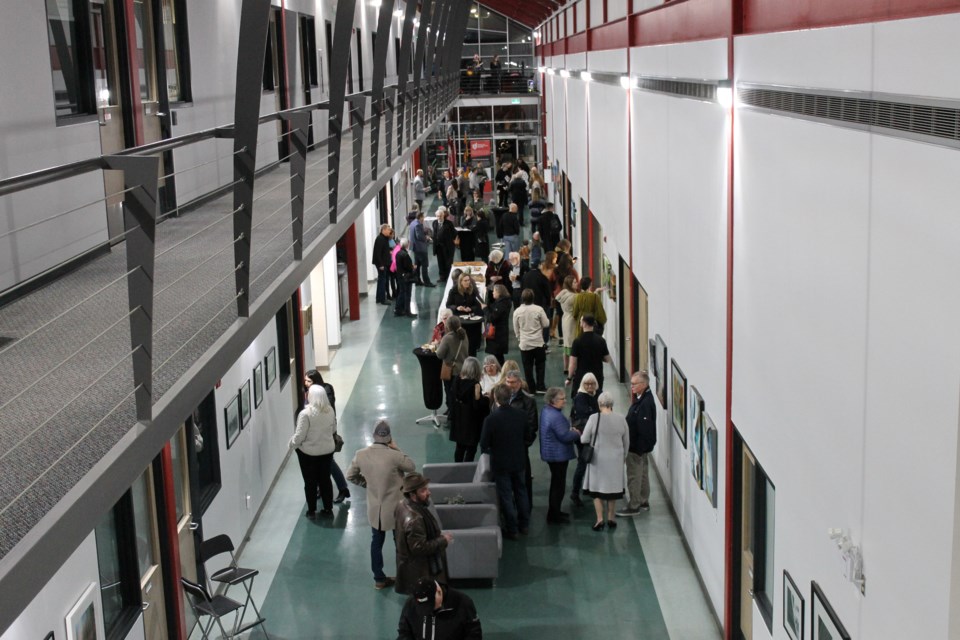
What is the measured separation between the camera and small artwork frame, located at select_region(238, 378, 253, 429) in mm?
9914

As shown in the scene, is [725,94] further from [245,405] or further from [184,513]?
[245,405]

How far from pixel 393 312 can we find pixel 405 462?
10889 millimetres

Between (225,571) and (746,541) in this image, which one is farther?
(225,571)

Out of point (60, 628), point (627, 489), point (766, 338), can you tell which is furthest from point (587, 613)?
point (60, 628)

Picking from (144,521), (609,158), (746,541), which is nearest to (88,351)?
(144,521)

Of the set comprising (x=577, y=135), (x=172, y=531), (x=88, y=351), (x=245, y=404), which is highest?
(x=577, y=135)

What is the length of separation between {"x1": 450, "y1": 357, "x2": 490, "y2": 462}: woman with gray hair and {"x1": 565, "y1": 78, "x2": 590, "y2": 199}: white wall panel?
864 cm

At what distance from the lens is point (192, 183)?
9453 millimetres

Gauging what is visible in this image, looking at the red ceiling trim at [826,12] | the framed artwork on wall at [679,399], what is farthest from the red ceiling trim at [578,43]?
the red ceiling trim at [826,12]

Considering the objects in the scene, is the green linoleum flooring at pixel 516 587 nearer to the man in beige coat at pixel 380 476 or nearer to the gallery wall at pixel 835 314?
the man in beige coat at pixel 380 476

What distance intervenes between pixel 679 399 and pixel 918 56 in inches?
246

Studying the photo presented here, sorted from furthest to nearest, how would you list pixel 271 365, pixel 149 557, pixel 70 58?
1. pixel 271 365
2. pixel 149 557
3. pixel 70 58

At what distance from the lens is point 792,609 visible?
5.96 meters

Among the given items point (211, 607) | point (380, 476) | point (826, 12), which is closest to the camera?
point (826, 12)
